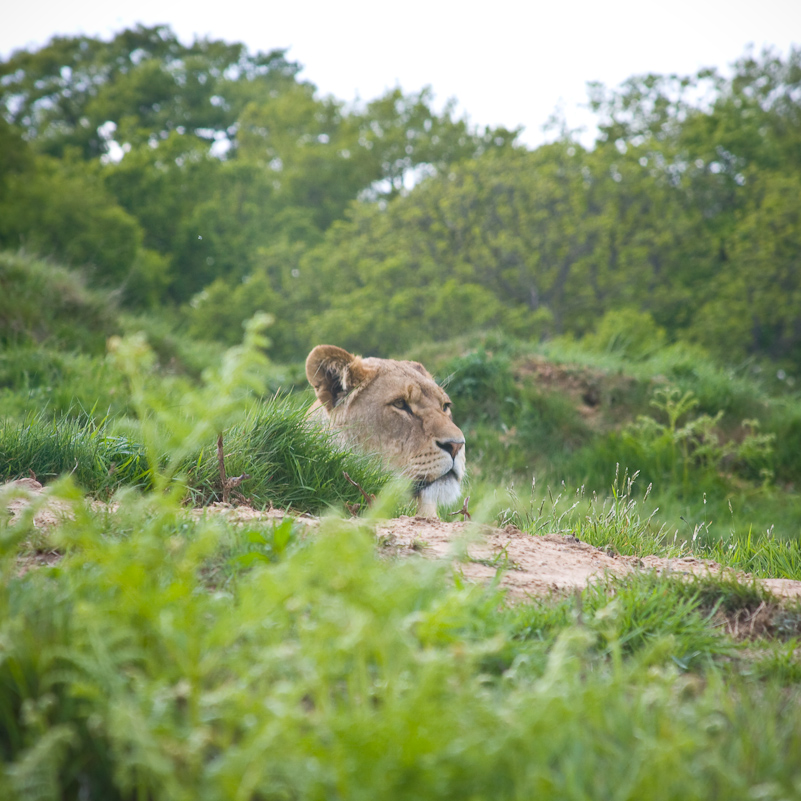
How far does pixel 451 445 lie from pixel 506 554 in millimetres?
1703

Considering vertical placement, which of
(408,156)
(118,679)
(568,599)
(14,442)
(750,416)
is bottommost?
(750,416)

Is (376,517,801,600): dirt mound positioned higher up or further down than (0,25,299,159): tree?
further down

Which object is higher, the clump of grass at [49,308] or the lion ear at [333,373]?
the lion ear at [333,373]

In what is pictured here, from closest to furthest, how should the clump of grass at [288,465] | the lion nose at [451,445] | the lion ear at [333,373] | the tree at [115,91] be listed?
1. the clump of grass at [288,465]
2. the lion nose at [451,445]
3. the lion ear at [333,373]
4. the tree at [115,91]

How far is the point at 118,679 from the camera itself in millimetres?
1741

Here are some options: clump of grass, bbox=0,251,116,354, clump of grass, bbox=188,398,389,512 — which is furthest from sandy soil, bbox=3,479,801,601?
clump of grass, bbox=0,251,116,354

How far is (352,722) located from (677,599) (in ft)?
6.74

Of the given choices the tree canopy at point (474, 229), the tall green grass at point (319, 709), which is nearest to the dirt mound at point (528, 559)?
the tall green grass at point (319, 709)

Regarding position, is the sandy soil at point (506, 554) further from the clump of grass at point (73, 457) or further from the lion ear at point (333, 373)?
the lion ear at point (333, 373)

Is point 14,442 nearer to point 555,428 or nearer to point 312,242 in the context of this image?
point 555,428

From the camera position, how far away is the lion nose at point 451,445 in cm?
505

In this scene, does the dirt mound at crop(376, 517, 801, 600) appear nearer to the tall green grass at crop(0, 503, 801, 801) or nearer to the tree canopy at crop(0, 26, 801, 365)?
the tall green grass at crop(0, 503, 801, 801)

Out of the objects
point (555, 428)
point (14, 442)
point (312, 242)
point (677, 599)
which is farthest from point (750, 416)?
point (312, 242)

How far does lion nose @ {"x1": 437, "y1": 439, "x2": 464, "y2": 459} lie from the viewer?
5.05m
